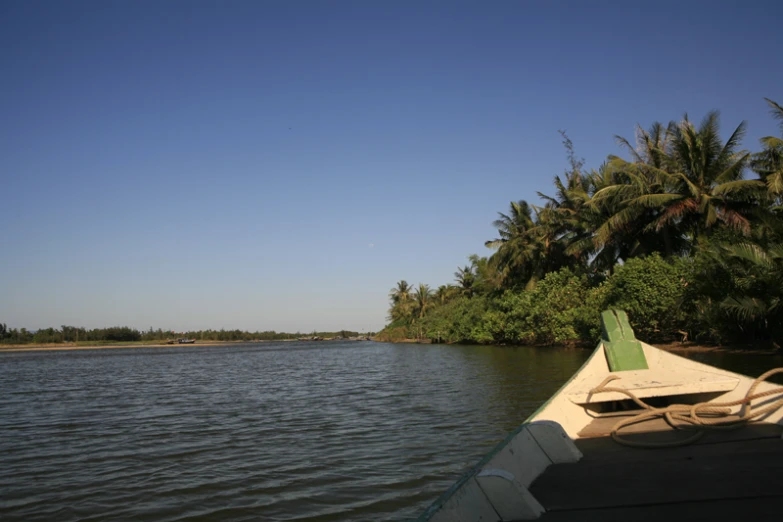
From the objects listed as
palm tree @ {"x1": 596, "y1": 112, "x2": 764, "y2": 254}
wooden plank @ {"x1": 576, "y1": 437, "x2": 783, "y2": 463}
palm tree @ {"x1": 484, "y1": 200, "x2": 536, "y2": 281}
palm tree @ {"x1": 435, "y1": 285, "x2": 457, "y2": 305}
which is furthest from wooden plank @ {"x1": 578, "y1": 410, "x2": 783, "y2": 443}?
palm tree @ {"x1": 435, "y1": 285, "x2": 457, "y2": 305}

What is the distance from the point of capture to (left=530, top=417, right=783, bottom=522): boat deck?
2.17 meters

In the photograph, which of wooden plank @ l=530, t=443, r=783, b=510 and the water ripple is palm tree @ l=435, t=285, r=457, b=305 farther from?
wooden plank @ l=530, t=443, r=783, b=510

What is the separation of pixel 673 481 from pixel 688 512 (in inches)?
16.9

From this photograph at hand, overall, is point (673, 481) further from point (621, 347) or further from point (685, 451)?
point (621, 347)

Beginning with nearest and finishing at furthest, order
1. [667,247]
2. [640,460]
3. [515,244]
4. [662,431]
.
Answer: [640,460] → [662,431] → [667,247] → [515,244]

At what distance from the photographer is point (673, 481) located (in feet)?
8.38

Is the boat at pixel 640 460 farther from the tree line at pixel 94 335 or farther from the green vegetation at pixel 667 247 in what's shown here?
the tree line at pixel 94 335

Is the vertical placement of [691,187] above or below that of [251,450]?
above

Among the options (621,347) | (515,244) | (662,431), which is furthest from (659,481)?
(515,244)

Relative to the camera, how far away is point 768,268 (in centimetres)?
1433

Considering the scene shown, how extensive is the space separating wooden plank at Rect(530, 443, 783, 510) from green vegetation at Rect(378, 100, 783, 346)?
14.1 metres

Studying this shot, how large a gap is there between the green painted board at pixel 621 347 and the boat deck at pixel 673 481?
5.34 ft

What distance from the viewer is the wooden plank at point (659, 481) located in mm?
2332

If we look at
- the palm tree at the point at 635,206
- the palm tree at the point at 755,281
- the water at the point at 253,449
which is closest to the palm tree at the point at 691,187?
the palm tree at the point at 635,206
